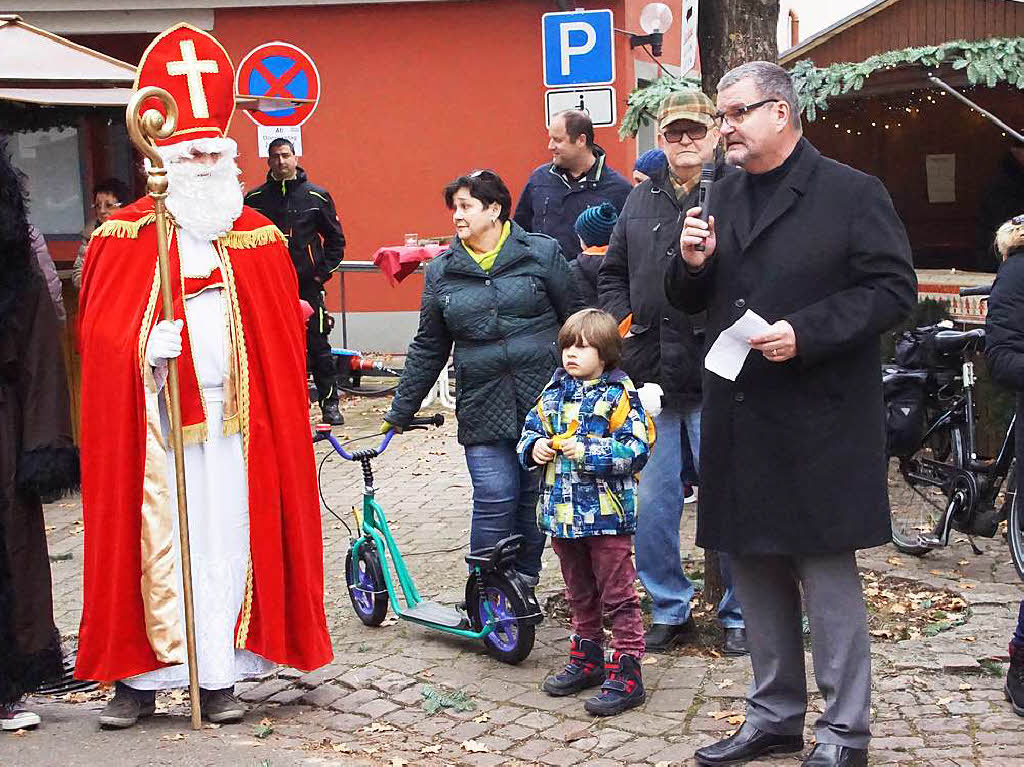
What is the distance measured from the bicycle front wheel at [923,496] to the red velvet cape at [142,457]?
3331mm

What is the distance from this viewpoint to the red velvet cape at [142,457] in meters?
5.34

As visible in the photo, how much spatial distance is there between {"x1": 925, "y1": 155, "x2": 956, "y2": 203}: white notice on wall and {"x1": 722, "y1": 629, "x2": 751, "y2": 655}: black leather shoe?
29.2 ft

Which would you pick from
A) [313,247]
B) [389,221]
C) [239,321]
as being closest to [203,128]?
[239,321]

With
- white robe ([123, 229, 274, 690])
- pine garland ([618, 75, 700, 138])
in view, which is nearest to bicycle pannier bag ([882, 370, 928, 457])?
pine garland ([618, 75, 700, 138])

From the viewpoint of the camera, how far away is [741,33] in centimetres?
651

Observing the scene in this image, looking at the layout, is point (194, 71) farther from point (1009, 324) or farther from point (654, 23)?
point (654, 23)

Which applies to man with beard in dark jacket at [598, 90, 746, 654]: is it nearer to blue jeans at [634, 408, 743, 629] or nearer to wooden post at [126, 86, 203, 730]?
blue jeans at [634, 408, 743, 629]

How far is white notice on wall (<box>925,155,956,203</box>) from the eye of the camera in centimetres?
1391

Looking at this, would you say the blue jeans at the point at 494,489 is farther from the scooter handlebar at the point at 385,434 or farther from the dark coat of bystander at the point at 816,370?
the dark coat of bystander at the point at 816,370

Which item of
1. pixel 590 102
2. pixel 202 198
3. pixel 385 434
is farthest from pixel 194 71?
pixel 590 102

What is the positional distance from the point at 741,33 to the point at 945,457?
9.06 feet

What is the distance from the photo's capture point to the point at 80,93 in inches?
349

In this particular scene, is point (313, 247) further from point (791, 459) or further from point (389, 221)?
point (791, 459)

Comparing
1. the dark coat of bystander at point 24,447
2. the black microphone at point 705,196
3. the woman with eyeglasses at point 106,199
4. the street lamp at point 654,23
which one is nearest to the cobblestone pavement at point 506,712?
the dark coat of bystander at point 24,447
